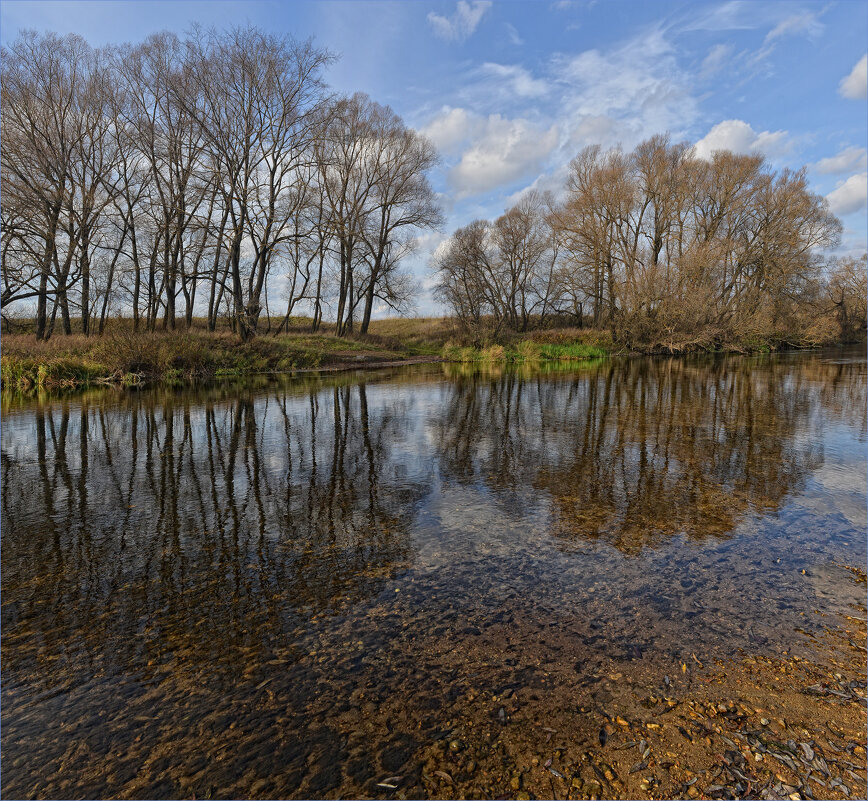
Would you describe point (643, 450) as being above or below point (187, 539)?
above

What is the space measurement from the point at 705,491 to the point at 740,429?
3765 millimetres

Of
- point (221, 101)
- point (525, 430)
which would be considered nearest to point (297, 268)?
point (221, 101)

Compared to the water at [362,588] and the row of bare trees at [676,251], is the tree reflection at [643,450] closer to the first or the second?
the water at [362,588]

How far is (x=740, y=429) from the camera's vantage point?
8039 mm

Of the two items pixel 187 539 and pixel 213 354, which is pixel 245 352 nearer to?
pixel 213 354

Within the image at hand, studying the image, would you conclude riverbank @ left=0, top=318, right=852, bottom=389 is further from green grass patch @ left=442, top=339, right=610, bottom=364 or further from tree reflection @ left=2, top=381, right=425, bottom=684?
tree reflection @ left=2, top=381, right=425, bottom=684

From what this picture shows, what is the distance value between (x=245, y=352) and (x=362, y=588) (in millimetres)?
19809

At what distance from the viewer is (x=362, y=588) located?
126 inches

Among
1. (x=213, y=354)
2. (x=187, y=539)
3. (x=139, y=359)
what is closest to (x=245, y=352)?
(x=213, y=354)

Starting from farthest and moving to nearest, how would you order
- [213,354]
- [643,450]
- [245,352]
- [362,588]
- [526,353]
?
[526,353]
[245,352]
[213,354]
[643,450]
[362,588]

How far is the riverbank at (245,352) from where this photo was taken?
15.9 meters

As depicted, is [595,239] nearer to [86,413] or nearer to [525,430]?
[525,430]

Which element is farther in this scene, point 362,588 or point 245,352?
point 245,352

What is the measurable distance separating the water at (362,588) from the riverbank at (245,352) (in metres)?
10.7
